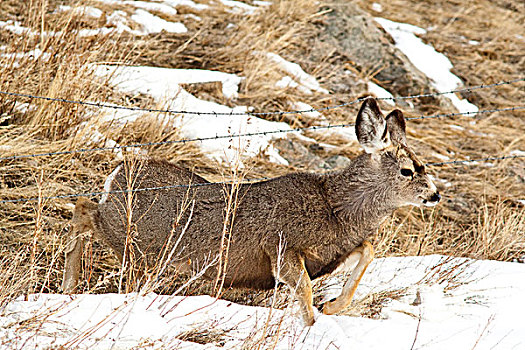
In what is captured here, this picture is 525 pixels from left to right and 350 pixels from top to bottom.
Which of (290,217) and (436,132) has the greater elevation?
(290,217)

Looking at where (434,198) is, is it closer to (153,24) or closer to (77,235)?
(77,235)

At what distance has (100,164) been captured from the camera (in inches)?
232

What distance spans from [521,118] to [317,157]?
15.8 feet

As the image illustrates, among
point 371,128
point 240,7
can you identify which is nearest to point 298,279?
point 371,128

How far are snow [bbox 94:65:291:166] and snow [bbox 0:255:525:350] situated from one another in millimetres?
2319

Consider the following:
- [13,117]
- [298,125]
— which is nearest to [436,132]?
[298,125]

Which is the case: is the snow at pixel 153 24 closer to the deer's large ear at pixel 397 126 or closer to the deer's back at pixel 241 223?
the deer's back at pixel 241 223

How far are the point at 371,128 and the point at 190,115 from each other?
327cm

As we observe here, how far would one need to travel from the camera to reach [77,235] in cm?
456

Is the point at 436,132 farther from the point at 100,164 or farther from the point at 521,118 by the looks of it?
the point at 100,164

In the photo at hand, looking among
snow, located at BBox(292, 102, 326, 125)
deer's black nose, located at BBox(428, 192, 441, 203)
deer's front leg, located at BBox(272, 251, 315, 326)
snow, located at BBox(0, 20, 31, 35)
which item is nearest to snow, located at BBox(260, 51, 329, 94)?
snow, located at BBox(292, 102, 326, 125)

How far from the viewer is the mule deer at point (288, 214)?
4.28 m

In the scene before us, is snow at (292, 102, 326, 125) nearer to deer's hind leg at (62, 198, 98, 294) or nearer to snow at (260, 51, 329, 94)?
snow at (260, 51, 329, 94)

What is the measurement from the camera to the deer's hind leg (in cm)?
453
